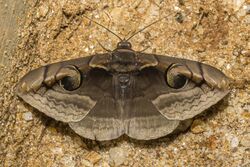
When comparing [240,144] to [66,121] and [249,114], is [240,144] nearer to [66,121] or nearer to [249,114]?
[249,114]

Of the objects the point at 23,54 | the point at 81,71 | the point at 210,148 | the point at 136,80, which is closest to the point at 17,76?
the point at 23,54

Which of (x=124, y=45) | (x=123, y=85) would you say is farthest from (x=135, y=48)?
(x=123, y=85)

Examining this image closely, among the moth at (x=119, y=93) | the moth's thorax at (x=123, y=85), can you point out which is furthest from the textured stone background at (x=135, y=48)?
the moth's thorax at (x=123, y=85)

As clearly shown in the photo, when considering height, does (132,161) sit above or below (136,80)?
below

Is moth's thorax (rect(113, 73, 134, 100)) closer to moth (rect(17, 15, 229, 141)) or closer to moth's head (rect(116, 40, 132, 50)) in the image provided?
moth (rect(17, 15, 229, 141))

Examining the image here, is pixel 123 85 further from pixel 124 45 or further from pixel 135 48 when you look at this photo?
pixel 135 48

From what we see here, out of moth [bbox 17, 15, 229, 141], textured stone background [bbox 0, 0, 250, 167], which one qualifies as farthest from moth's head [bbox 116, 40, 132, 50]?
textured stone background [bbox 0, 0, 250, 167]

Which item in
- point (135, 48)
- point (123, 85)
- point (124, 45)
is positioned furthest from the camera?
point (135, 48)

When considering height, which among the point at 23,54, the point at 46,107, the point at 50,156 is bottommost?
the point at 50,156
